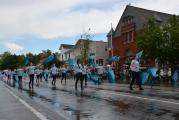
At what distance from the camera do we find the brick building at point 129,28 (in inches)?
2370

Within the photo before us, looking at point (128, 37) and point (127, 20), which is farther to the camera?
point (127, 20)

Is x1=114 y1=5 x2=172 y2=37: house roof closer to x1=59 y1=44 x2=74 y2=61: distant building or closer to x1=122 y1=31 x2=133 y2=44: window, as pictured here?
x1=122 y1=31 x2=133 y2=44: window

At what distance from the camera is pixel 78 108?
12.0m

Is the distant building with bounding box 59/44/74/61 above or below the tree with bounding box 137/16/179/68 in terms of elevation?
above

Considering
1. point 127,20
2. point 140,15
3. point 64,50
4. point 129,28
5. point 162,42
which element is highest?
point 140,15

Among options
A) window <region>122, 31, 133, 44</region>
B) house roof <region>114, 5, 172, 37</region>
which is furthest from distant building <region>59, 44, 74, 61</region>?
house roof <region>114, 5, 172, 37</region>

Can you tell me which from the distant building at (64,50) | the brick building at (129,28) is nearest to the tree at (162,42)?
the brick building at (129,28)

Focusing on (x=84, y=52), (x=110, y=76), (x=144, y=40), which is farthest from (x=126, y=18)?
(x=110, y=76)

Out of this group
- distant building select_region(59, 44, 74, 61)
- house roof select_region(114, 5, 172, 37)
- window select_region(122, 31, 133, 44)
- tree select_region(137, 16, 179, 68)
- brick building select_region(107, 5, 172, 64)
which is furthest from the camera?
distant building select_region(59, 44, 74, 61)

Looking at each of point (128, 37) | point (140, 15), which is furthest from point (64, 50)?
point (140, 15)

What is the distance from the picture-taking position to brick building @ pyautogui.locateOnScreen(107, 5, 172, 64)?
197 ft

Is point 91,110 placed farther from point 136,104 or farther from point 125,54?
point 125,54

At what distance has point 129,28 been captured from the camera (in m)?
62.6

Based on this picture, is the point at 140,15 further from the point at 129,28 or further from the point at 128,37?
the point at 128,37
